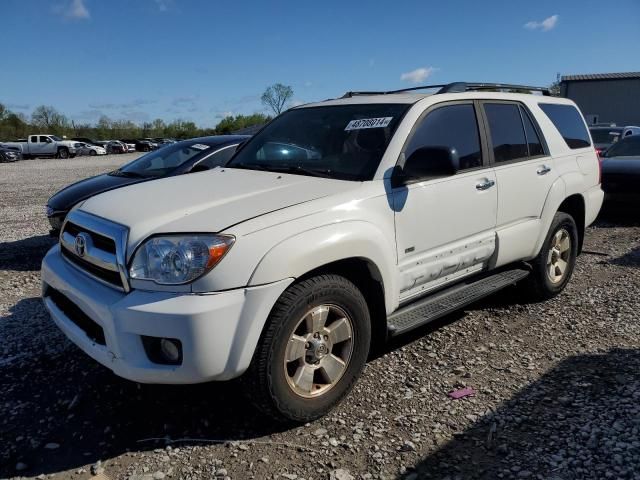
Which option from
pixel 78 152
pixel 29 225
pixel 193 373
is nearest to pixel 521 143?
pixel 193 373

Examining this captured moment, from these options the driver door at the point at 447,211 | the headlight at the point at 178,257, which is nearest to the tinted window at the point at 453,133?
the driver door at the point at 447,211

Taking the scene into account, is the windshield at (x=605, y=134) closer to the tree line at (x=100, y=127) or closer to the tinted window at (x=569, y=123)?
the tinted window at (x=569, y=123)

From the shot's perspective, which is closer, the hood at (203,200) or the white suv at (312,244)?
the white suv at (312,244)

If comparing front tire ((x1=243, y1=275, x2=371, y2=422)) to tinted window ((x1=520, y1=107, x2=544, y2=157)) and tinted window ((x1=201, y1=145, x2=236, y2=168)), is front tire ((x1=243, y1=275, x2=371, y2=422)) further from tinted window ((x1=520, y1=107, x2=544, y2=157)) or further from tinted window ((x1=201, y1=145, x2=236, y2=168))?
tinted window ((x1=201, y1=145, x2=236, y2=168))

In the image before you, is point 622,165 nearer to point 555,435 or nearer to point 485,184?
point 485,184

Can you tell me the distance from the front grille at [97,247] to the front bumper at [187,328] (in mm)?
136

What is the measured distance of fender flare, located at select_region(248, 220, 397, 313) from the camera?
8.57ft

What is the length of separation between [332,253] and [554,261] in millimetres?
3039

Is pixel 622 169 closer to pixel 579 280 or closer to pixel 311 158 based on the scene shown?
pixel 579 280

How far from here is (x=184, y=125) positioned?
3861 inches

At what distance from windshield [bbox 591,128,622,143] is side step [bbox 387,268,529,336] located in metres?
11.4

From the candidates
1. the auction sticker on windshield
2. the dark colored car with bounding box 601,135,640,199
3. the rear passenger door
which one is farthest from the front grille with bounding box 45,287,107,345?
the dark colored car with bounding box 601,135,640,199

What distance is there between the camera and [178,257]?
2.57 m

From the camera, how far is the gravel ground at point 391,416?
2.64 meters
